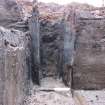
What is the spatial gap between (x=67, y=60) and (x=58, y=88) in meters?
1.60

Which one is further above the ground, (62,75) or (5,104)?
(5,104)

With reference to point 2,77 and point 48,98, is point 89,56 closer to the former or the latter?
point 48,98

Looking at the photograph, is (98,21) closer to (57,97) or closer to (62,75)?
(62,75)

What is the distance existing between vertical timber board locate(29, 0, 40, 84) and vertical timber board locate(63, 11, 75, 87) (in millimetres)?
1269

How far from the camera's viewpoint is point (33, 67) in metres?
14.3

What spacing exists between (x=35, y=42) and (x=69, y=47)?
5.19 ft

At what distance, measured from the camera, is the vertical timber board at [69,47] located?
14.9 metres

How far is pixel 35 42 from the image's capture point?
1430cm

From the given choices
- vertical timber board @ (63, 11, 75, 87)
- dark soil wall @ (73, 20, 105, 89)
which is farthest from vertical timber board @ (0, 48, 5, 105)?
dark soil wall @ (73, 20, 105, 89)

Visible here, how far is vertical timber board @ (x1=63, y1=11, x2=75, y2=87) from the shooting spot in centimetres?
1485

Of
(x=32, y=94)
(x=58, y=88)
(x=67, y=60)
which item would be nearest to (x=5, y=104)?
(x=32, y=94)

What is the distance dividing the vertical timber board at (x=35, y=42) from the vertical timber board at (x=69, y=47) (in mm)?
1269

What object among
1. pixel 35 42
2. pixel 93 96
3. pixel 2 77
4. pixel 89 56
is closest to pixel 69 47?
pixel 89 56

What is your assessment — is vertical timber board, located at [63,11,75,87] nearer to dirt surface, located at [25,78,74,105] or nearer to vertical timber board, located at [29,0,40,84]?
dirt surface, located at [25,78,74,105]
